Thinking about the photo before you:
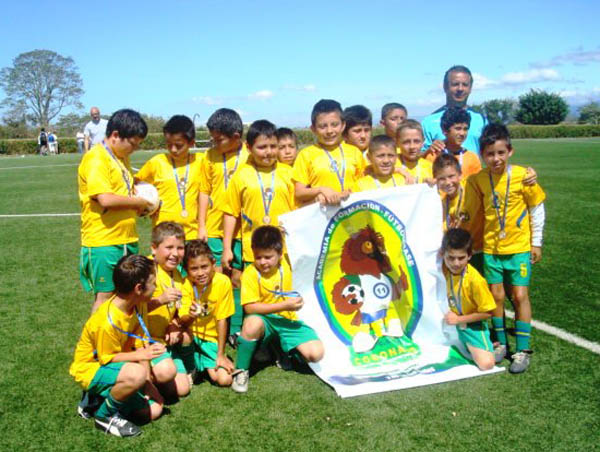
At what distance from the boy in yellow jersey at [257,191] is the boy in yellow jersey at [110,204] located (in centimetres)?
80

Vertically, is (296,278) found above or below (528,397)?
above

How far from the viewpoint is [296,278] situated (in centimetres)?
459

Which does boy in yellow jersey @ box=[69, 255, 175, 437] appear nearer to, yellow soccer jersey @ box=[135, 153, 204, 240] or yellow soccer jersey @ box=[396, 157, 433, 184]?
yellow soccer jersey @ box=[135, 153, 204, 240]

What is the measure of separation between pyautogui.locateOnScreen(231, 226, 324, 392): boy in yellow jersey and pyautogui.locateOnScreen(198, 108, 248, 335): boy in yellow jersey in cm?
73

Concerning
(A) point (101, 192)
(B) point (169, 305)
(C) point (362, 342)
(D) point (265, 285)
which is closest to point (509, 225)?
(C) point (362, 342)

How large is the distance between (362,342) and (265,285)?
962 millimetres

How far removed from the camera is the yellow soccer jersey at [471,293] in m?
4.37

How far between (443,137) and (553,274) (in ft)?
8.87

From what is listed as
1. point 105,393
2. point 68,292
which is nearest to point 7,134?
point 68,292

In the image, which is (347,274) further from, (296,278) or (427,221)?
(427,221)

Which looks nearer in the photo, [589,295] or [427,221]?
[427,221]

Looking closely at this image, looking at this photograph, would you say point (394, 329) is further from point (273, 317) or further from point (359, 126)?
point (359, 126)

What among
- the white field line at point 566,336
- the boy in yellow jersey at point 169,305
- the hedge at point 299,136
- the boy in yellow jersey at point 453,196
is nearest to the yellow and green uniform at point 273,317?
the boy in yellow jersey at point 169,305

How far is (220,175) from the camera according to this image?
5098 millimetres
